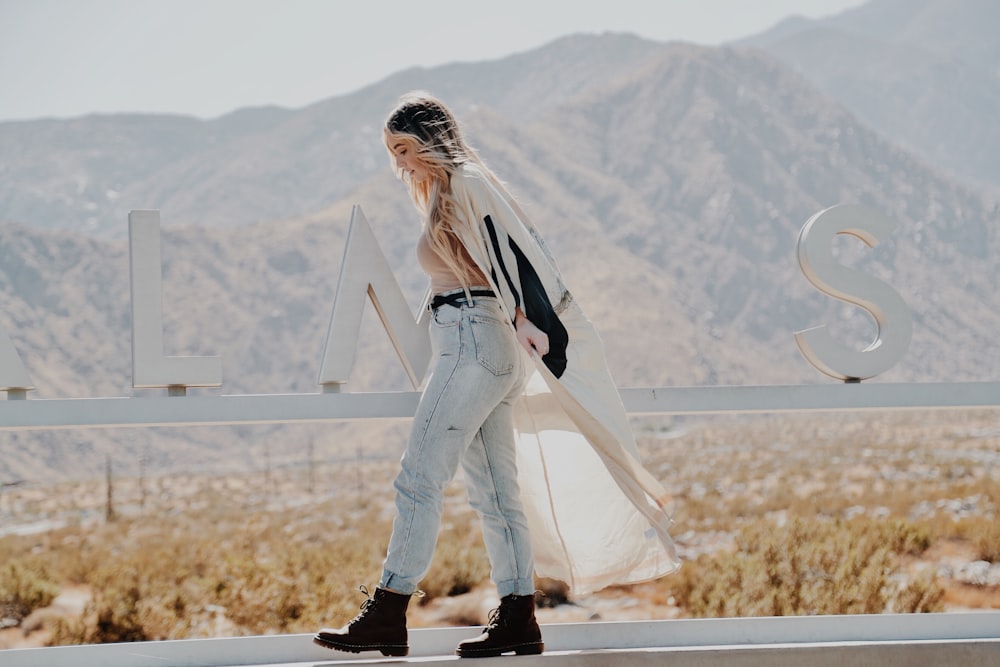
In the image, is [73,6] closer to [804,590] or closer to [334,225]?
[334,225]

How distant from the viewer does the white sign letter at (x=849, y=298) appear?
141 inches

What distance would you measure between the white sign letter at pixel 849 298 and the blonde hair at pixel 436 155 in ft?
4.37

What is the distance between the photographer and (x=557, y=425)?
3.12 metres

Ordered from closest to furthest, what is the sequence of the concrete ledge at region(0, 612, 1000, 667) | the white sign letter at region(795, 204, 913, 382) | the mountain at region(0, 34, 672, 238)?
the concrete ledge at region(0, 612, 1000, 667) → the white sign letter at region(795, 204, 913, 382) → the mountain at region(0, 34, 672, 238)

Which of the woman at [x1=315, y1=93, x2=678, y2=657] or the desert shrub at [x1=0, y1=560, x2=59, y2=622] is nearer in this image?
the woman at [x1=315, y1=93, x2=678, y2=657]

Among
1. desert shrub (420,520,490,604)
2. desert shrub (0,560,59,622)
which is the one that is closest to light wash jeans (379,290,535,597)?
desert shrub (420,520,490,604)

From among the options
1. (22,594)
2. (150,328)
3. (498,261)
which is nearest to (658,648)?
(498,261)

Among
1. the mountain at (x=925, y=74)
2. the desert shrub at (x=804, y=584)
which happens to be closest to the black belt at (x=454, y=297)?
the desert shrub at (x=804, y=584)

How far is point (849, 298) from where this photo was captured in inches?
144

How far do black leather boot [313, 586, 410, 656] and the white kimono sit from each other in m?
0.52

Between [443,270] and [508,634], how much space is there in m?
1.01

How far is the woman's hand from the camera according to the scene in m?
2.74

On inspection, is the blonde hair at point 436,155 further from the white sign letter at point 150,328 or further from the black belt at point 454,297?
the white sign letter at point 150,328

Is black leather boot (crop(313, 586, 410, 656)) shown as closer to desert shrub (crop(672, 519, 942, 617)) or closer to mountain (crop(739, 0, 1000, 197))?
desert shrub (crop(672, 519, 942, 617))
